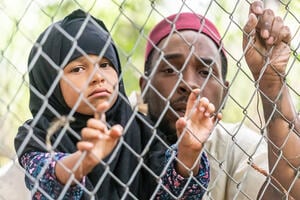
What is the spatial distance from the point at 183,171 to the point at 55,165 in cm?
48

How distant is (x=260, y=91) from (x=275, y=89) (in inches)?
2.4

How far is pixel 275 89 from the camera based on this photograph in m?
3.29

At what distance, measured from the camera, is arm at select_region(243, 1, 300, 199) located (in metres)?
3.21

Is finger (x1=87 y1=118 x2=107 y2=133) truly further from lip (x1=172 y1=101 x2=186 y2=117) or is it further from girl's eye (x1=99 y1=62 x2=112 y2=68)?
lip (x1=172 y1=101 x2=186 y2=117)

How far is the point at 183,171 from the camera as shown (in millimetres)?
3160

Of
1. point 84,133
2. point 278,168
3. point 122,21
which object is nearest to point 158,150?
point 278,168

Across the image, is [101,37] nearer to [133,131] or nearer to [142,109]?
[133,131]

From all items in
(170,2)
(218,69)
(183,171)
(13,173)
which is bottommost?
(13,173)

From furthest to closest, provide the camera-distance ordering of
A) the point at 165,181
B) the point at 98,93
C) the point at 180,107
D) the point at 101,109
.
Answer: the point at 180,107 → the point at 165,181 → the point at 98,93 → the point at 101,109

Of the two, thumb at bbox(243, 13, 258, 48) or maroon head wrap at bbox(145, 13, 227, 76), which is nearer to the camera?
thumb at bbox(243, 13, 258, 48)

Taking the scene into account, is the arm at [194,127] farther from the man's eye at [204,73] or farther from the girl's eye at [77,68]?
the man's eye at [204,73]

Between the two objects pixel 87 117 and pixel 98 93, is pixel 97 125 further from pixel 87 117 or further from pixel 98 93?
pixel 87 117

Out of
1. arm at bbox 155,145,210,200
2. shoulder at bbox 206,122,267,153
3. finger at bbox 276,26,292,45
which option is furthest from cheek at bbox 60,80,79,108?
shoulder at bbox 206,122,267,153

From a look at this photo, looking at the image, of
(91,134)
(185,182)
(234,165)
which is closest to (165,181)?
(185,182)
